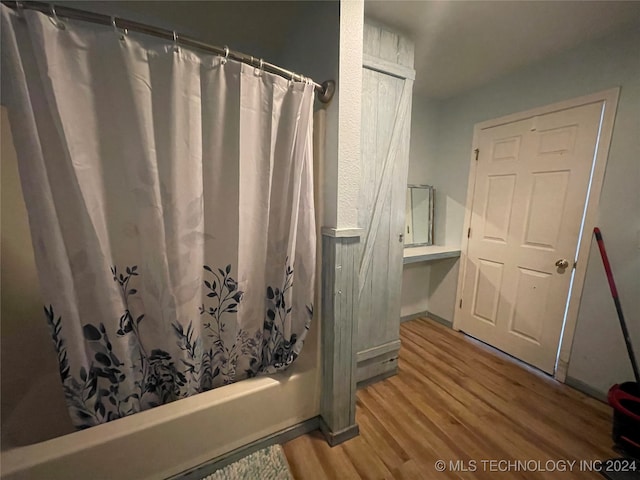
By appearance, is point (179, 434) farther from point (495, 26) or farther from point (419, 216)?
point (495, 26)

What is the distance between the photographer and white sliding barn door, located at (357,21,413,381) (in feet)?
4.95


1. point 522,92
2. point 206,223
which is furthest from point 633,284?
point 206,223

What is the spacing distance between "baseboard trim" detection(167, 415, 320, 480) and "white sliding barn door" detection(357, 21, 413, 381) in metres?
0.53

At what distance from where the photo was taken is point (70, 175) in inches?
32.3

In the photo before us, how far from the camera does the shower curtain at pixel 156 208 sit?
0.78 metres

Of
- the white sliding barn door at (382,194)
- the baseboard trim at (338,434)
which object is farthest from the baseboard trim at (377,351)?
the baseboard trim at (338,434)

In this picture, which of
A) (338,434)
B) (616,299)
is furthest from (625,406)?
(338,434)

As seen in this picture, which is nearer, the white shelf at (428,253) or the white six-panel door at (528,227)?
the white six-panel door at (528,227)

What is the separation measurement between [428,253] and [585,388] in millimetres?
1353

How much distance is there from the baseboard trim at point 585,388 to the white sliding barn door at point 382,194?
123 centimetres

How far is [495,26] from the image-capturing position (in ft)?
4.63

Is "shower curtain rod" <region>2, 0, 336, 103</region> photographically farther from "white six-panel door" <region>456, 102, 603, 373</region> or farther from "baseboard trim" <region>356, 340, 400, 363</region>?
"white six-panel door" <region>456, 102, 603, 373</region>

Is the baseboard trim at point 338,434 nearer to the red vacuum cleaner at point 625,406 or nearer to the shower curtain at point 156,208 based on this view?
the shower curtain at point 156,208

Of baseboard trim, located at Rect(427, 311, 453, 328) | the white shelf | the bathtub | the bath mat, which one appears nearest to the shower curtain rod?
the bathtub
